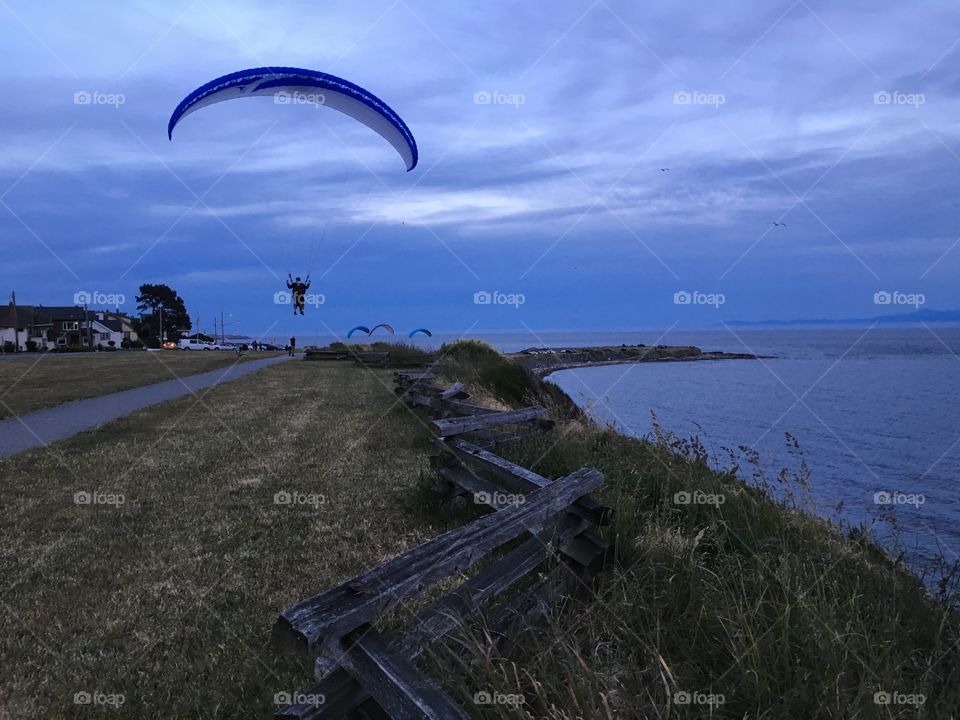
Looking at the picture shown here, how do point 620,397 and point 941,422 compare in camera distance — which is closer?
point 941,422

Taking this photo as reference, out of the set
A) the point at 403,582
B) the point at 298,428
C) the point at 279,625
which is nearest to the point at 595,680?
the point at 403,582

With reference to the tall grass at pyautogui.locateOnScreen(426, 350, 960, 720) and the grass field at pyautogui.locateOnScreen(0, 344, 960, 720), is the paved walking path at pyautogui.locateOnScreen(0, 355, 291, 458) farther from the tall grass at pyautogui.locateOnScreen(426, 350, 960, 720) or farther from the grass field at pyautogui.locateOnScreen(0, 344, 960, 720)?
the tall grass at pyautogui.locateOnScreen(426, 350, 960, 720)

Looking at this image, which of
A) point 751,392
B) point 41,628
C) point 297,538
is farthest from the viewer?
point 751,392

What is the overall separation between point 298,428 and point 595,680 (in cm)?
1122

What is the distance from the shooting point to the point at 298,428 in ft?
43.2

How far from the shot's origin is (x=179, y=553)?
19.4ft

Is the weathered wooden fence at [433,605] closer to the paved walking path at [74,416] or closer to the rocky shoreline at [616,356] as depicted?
the paved walking path at [74,416]

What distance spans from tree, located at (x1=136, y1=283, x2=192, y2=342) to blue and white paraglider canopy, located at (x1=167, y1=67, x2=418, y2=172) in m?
109

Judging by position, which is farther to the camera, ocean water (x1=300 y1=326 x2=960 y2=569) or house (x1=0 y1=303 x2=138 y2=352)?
house (x1=0 y1=303 x2=138 y2=352)

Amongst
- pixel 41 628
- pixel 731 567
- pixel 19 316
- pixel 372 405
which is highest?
pixel 19 316

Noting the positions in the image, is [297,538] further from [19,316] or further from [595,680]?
[19,316]

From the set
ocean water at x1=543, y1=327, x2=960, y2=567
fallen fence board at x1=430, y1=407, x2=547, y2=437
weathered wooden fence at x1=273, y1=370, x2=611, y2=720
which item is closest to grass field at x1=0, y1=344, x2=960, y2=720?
weathered wooden fence at x1=273, y1=370, x2=611, y2=720

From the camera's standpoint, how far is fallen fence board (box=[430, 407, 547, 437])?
26.9ft

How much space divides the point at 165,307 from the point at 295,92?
11298 centimetres
